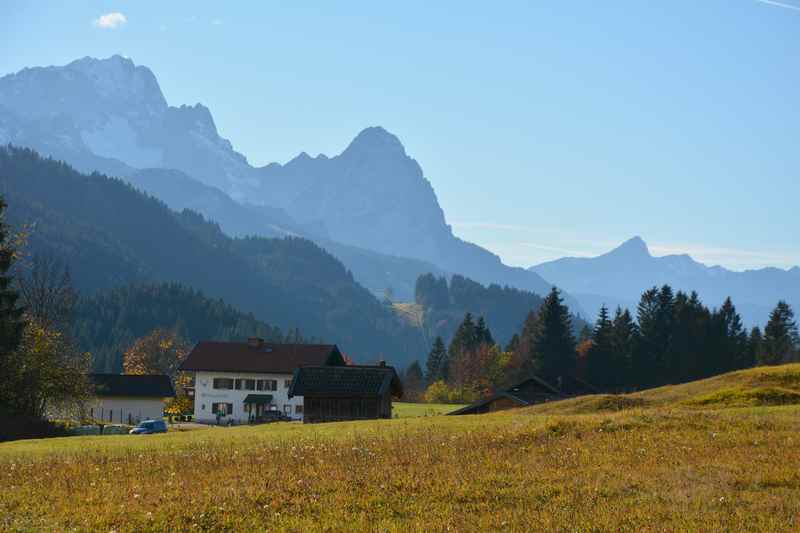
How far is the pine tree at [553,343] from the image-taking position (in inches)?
5285

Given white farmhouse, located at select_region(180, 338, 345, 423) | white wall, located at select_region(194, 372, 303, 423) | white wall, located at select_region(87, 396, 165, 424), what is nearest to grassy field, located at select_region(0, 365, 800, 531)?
white farmhouse, located at select_region(180, 338, 345, 423)

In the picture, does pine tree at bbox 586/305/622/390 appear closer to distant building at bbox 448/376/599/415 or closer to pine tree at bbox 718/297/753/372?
pine tree at bbox 718/297/753/372

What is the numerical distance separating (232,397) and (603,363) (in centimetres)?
5592

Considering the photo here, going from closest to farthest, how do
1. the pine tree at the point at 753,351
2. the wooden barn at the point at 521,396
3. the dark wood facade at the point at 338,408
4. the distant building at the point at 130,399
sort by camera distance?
the dark wood facade at the point at 338,408 < the wooden barn at the point at 521,396 < the distant building at the point at 130,399 < the pine tree at the point at 753,351

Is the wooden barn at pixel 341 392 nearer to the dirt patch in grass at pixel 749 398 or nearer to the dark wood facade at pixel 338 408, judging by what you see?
the dark wood facade at pixel 338 408

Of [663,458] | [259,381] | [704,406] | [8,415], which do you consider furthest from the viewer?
[259,381]

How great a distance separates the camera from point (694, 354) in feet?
413

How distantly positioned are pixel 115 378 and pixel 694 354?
8001 cm

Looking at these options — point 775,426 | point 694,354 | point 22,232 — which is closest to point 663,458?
point 775,426

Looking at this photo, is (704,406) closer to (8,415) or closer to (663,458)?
(663,458)

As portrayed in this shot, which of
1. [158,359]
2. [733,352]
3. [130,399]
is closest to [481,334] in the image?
[733,352]

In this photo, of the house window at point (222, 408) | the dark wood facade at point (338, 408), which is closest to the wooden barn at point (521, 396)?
the dark wood facade at point (338, 408)

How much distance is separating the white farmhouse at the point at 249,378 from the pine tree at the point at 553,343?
3991cm

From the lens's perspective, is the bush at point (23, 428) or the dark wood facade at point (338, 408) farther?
the dark wood facade at point (338, 408)
